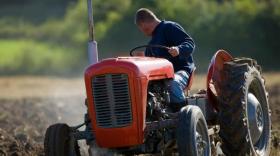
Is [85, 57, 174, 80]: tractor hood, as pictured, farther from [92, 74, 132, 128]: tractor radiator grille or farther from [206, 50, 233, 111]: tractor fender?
[206, 50, 233, 111]: tractor fender

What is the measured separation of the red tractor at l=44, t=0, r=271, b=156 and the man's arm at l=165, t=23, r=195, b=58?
37 cm

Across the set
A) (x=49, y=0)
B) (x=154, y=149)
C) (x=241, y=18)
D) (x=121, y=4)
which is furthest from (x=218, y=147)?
(x=49, y=0)

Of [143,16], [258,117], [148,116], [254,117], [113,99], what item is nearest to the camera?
[113,99]

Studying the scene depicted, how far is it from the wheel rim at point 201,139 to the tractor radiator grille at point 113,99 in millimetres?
A: 681

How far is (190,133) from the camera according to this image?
8375mm

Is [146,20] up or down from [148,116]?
up

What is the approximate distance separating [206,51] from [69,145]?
23964 millimetres

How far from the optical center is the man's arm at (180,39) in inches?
381

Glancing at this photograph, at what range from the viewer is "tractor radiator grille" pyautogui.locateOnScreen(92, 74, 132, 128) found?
8.64m

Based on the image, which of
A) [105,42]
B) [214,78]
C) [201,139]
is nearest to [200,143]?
[201,139]

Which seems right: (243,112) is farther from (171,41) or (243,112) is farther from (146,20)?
(146,20)

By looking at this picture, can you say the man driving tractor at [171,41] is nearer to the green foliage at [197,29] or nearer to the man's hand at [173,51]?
the man's hand at [173,51]

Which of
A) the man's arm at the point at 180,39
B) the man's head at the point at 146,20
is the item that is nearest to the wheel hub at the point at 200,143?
the man's arm at the point at 180,39

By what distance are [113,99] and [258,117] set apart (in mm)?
2452
